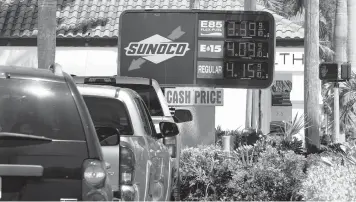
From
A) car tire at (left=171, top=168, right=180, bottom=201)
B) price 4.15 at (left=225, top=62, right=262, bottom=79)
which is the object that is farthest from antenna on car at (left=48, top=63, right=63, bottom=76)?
price 4.15 at (left=225, top=62, right=262, bottom=79)

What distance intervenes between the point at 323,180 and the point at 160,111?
2779mm

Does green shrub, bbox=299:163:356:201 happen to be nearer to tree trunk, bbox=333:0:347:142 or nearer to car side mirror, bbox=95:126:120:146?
car side mirror, bbox=95:126:120:146

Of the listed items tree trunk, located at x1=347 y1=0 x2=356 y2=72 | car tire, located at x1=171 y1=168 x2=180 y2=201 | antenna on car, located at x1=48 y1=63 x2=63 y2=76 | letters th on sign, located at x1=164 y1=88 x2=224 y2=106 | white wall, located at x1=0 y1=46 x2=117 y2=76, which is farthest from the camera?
white wall, located at x1=0 y1=46 x2=117 y2=76

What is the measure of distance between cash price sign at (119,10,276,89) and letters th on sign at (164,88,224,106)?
5.2 inches

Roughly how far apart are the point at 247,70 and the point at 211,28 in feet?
3.61

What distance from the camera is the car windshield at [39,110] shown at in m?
6.11

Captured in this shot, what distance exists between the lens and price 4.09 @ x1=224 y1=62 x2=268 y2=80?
16.5 meters

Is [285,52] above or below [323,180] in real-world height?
above

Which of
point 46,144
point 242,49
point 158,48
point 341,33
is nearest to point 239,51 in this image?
point 242,49

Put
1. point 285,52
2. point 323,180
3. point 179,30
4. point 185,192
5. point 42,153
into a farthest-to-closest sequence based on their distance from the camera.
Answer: point 285,52
point 179,30
point 185,192
point 323,180
point 42,153

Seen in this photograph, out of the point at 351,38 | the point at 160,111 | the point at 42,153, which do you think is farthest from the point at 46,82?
the point at 351,38

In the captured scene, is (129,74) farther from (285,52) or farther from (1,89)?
(285,52)

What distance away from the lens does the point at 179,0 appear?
33531 mm

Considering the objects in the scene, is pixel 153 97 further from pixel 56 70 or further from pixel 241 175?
pixel 56 70
